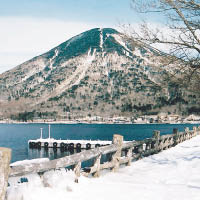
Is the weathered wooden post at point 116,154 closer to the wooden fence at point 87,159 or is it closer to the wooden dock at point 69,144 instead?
the wooden fence at point 87,159

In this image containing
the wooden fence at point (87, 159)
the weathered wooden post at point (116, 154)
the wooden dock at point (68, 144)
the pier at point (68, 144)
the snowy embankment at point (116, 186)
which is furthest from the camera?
the pier at point (68, 144)

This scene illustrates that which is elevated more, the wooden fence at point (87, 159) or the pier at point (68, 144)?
the wooden fence at point (87, 159)

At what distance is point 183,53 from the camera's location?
13484 mm

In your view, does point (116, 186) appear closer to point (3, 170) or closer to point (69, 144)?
point (3, 170)

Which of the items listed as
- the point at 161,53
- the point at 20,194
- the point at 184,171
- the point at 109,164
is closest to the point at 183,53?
the point at 161,53

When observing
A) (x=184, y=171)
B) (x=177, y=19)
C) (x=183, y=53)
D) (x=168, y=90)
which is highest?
(x=177, y=19)

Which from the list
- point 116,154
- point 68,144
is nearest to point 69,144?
point 68,144

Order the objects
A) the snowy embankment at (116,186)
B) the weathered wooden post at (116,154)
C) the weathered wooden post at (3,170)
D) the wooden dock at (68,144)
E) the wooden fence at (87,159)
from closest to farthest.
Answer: the weathered wooden post at (3,170)
the wooden fence at (87,159)
the snowy embankment at (116,186)
the weathered wooden post at (116,154)
the wooden dock at (68,144)

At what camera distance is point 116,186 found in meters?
8.73

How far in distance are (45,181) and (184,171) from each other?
5.74 metres

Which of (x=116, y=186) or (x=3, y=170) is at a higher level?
(x=3, y=170)

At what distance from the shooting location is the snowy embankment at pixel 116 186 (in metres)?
7.00

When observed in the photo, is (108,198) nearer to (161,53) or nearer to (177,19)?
(161,53)

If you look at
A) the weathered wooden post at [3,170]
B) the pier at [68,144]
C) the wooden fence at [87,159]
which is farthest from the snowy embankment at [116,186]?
the pier at [68,144]
